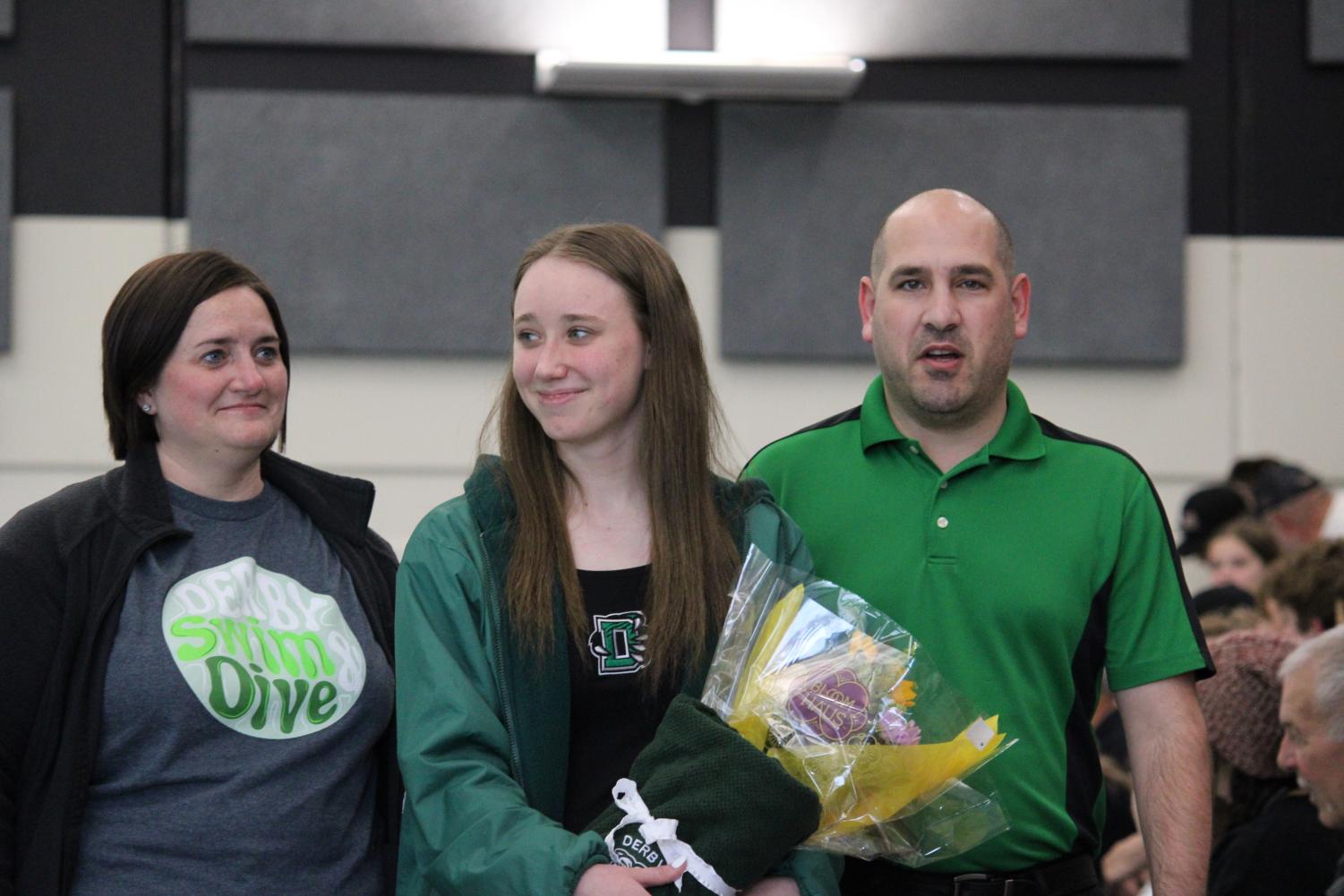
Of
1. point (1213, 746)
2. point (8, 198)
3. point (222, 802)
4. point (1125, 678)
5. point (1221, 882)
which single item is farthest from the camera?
point (8, 198)

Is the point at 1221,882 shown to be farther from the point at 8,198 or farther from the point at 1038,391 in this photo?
the point at 8,198

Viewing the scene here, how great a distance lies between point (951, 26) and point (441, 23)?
1.41 meters

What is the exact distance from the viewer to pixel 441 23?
409 cm

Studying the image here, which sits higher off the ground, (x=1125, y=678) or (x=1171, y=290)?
(x=1171, y=290)

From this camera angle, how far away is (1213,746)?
8.18ft

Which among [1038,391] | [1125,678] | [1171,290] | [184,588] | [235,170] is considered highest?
[235,170]

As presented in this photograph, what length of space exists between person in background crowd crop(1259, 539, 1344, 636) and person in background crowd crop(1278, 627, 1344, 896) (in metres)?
0.61

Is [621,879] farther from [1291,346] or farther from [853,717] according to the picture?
[1291,346]

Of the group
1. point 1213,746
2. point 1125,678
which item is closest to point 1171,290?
point 1213,746

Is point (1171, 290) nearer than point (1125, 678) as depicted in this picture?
No

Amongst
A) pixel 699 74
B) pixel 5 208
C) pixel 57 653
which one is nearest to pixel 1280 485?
pixel 699 74

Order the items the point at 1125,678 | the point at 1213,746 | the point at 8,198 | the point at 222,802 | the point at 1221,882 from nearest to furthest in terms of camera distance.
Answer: the point at 222,802 < the point at 1125,678 < the point at 1221,882 < the point at 1213,746 < the point at 8,198

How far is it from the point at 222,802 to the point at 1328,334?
3.48 meters

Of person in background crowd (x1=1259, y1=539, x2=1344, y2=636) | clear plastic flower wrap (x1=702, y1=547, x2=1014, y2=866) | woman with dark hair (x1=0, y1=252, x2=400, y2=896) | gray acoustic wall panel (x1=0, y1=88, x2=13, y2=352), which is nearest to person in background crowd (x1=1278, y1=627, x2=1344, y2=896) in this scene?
person in background crowd (x1=1259, y1=539, x2=1344, y2=636)
